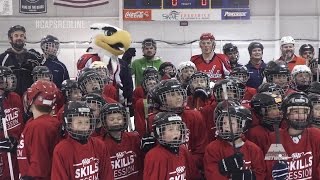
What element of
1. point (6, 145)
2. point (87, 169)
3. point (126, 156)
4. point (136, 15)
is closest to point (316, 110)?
point (126, 156)

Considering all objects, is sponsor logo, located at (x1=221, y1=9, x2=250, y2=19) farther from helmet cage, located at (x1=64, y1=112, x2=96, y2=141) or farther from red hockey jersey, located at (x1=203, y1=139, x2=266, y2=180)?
helmet cage, located at (x1=64, y1=112, x2=96, y2=141)

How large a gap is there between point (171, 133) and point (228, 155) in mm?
349

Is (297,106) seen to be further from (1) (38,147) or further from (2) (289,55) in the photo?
(2) (289,55)

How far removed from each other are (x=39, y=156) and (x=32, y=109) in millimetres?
336

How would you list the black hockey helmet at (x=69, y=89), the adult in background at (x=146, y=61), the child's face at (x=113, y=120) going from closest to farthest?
the child's face at (x=113, y=120), the black hockey helmet at (x=69, y=89), the adult in background at (x=146, y=61)

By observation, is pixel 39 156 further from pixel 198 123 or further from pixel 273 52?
pixel 273 52

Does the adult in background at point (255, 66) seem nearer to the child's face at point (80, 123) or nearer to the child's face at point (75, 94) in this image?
the child's face at point (75, 94)

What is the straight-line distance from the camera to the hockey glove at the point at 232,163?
2682 millimetres

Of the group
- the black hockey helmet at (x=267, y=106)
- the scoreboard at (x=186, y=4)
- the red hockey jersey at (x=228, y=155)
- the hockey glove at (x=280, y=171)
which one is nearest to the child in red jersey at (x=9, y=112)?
the red hockey jersey at (x=228, y=155)

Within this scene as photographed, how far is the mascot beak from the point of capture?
4781 millimetres

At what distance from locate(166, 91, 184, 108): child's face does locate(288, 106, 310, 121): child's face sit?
2.23 feet

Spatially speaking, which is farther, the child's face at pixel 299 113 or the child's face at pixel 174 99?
the child's face at pixel 174 99

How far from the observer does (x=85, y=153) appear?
2746 mm

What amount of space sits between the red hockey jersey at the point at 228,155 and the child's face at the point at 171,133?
24 cm
